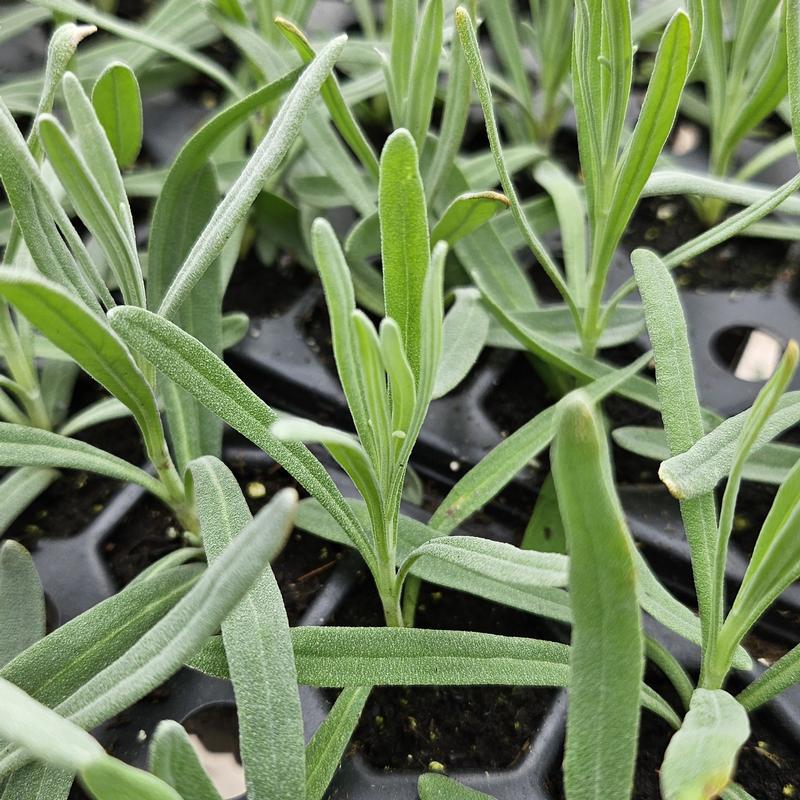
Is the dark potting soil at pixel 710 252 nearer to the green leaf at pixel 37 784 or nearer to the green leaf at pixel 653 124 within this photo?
the green leaf at pixel 653 124

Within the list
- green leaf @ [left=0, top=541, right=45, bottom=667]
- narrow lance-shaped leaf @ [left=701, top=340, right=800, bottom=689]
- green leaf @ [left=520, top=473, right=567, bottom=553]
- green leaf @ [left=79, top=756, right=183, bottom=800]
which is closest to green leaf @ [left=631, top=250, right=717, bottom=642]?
narrow lance-shaped leaf @ [left=701, top=340, right=800, bottom=689]

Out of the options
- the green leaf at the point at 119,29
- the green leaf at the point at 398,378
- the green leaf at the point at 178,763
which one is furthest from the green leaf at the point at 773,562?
the green leaf at the point at 119,29

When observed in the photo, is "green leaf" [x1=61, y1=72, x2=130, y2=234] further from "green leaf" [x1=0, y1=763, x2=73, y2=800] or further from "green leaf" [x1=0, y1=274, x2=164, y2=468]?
"green leaf" [x1=0, y1=763, x2=73, y2=800]

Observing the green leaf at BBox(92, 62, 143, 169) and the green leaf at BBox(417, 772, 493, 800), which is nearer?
the green leaf at BBox(417, 772, 493, 800)

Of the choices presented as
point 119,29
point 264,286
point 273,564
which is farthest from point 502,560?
point 119,29

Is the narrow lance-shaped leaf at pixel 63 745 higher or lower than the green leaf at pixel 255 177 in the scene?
lower

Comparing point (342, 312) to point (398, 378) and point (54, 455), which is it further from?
point (54, 455)

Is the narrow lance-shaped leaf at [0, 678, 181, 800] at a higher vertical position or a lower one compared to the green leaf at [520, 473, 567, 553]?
higher
